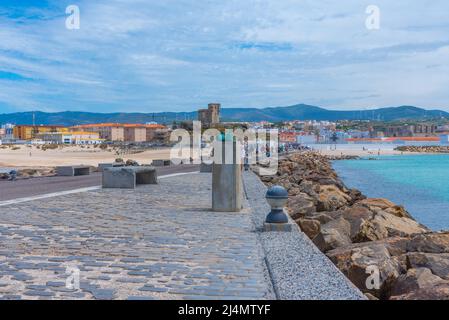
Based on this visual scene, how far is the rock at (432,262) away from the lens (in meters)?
7.13

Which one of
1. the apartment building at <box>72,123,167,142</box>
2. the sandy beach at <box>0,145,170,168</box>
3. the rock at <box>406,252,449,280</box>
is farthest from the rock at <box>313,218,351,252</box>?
the apartment building at <box>72,123,167,142</box>

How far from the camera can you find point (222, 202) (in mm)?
10219

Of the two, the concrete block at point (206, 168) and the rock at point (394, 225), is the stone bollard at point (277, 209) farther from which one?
the concrete block at point (206, 168)

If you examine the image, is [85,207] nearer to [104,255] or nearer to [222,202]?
[222,202]

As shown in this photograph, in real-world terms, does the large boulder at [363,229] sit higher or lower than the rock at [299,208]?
lower

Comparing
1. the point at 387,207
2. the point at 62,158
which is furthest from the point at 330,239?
the point at 62,158

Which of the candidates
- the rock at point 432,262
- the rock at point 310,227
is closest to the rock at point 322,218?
the rock at point 310,227

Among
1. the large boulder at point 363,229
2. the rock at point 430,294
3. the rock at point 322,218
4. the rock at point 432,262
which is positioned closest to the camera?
the rock at point 430,294

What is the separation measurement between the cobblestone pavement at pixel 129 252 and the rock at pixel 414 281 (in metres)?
1.56

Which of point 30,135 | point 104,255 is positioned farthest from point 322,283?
point 30,135

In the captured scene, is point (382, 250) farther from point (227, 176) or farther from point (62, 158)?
point (62, 158)

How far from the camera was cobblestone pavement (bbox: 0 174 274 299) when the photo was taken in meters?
4.90

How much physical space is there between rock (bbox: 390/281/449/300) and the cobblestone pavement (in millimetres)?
1489

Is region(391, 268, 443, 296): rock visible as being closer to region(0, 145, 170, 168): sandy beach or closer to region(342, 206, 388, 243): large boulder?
region(342, 206, 388, 243): large boulder
